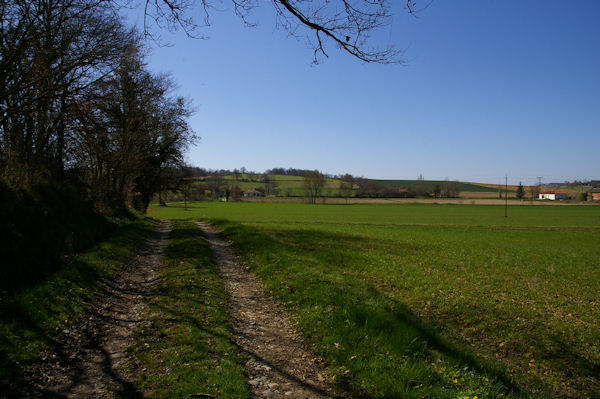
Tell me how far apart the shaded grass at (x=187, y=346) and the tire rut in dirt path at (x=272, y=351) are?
0.71ft

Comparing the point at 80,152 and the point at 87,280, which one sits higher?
the point at 80,152

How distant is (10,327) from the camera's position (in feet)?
17.7

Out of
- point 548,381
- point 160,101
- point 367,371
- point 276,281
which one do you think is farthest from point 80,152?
point 548,381

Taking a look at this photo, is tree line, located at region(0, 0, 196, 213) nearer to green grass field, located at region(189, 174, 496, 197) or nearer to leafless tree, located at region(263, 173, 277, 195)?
green grass field, located at region(189, 174, 496, 197)

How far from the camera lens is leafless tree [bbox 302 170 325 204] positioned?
115062 mm

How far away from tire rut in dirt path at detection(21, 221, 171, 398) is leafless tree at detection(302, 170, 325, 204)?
107 metres

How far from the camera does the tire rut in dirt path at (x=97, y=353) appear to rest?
13.9 feet

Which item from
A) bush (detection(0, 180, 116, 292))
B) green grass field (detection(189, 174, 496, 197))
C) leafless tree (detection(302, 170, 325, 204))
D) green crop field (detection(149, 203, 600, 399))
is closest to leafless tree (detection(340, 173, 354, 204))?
green grass field (detection(189, 174, 496, 197))

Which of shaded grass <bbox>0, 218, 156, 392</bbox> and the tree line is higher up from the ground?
the tree line

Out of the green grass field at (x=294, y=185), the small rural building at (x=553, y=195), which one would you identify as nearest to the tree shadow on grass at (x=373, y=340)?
the green grass field at (x=294, y=185)

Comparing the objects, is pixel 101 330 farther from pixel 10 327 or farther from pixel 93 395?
Result: pixel 93 395

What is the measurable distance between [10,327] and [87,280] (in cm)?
324

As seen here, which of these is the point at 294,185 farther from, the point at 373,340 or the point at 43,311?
the point at 373,340

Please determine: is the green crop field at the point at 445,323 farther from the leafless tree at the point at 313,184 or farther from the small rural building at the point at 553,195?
the small rural building at the point at 553,195
